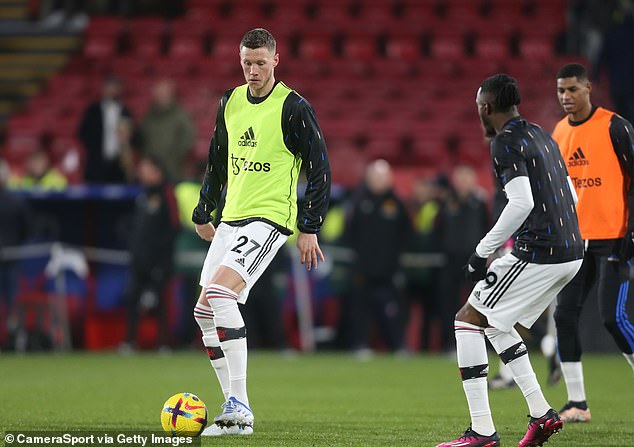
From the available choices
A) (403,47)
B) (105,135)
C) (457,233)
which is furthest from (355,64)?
(457,233)

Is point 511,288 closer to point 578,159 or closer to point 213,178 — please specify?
point 578,159

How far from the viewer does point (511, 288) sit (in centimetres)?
611

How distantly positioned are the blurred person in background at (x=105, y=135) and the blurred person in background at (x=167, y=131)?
16.6 inches

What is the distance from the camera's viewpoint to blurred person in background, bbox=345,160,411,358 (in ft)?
50.5

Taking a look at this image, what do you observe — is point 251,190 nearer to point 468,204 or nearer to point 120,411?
point 120,411

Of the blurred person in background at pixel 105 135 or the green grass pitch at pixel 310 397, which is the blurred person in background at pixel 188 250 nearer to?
the green grass pitch at pixel 310 397

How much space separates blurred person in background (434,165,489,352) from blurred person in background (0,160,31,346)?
5736mm

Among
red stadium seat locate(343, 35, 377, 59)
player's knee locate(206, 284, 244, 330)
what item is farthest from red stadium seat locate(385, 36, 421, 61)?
player's knee locate(206, 284, 244, 330)

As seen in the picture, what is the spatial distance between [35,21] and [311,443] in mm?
19251

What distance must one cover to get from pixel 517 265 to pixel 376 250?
928cm

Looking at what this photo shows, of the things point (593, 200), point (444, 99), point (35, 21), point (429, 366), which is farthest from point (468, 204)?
point (35, 21)

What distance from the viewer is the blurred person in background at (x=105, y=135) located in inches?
679

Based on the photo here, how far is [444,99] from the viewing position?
66.3 feet

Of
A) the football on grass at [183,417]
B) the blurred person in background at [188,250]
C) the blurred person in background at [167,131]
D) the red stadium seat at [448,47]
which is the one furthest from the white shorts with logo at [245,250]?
the red stadium seat at [448,47]
